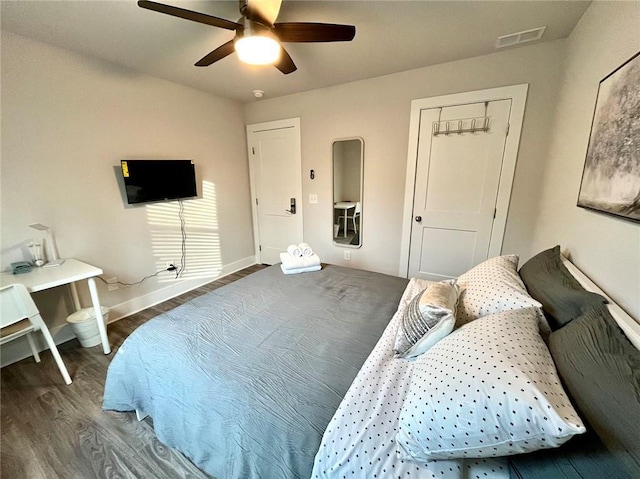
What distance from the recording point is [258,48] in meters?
1.56

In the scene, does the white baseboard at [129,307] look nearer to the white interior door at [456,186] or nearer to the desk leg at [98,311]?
the desk leg at [98,311]

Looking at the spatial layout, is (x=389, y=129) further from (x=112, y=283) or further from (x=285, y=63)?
(x=112, y=283)

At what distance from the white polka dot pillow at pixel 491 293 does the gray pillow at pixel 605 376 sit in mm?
194

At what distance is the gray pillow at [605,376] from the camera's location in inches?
21.4

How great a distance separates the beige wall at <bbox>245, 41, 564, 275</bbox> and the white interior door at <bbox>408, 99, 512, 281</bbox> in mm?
177

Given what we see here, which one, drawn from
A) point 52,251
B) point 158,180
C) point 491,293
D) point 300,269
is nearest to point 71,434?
point 52,251

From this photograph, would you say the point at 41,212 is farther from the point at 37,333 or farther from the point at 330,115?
the point at 330,115

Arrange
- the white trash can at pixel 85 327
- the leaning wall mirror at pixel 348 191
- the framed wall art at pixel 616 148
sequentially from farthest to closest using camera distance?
the leaning wall mirror at pixel 348 191, the white trash can at pixel 85 327, the framed wall art at pixel 616 148

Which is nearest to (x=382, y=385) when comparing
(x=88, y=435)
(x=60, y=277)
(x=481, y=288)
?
(x=481, y=288)

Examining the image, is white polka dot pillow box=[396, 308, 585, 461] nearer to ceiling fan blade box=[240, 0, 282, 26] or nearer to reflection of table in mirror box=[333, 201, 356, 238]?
ceiling fan blade box=[240, 0, 282, 26]

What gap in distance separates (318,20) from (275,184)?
2.20m

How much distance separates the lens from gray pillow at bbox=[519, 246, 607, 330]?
1004mm

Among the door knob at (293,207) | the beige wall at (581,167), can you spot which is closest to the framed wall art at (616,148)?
the beige wall at (581,167)

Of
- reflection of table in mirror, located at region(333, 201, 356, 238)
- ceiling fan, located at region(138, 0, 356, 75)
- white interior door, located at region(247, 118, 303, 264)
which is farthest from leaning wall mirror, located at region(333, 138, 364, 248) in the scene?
ceiling fan, located at region(138, 0, 356, 75)
